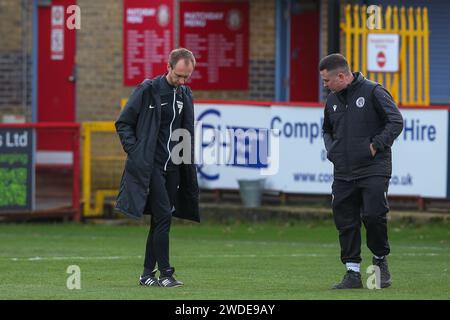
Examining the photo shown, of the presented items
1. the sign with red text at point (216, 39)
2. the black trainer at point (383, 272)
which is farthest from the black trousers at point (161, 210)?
the sign with red text at point (216, 39)

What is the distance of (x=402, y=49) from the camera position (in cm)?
1925

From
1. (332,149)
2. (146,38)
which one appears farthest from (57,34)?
(332,149)

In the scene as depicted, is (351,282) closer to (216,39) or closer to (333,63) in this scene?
(333,63)

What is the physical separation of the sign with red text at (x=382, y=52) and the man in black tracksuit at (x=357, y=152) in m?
8.54

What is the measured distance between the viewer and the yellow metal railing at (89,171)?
18.8m

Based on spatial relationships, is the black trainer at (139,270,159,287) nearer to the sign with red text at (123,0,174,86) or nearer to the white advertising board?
the white advertising board

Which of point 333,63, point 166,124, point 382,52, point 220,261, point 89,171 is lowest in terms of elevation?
point 220,261

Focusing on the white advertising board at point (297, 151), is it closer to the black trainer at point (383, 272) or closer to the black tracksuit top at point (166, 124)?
the black trainer at point (383, 272)

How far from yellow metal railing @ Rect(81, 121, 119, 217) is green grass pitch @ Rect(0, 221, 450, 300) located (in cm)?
50

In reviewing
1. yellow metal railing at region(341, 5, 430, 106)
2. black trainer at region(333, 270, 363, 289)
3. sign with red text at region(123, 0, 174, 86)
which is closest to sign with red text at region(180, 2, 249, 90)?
sign with red text at region(123, 0, 174, 86)

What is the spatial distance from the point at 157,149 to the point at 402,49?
9.23 meters

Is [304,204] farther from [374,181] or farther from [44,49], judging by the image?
[374,181]

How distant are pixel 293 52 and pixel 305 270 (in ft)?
30.2

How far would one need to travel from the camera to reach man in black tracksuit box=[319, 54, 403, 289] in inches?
412
